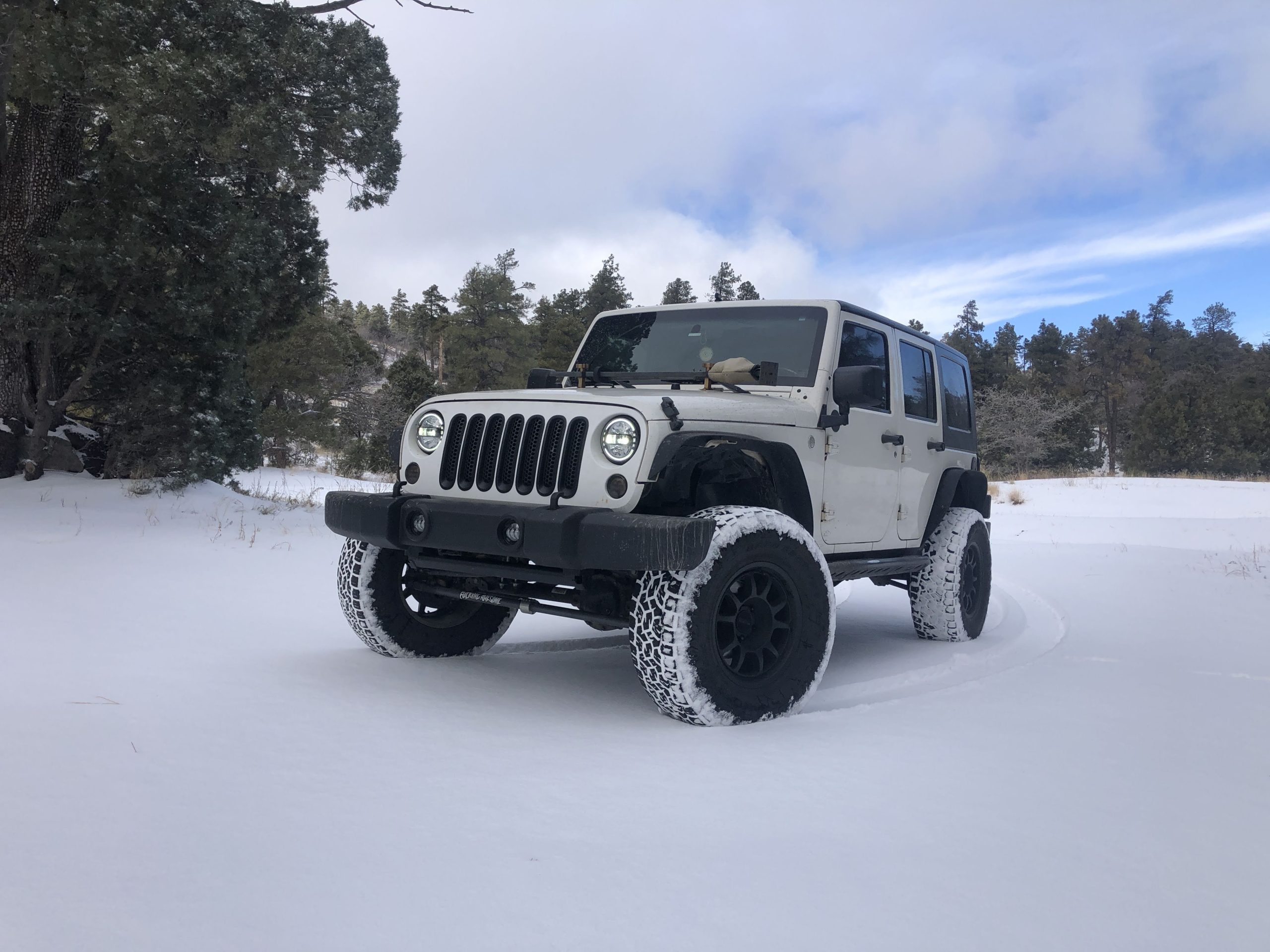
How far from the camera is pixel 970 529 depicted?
20.1 feet

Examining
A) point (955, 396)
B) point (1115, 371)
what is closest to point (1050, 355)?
point (1115, 371)

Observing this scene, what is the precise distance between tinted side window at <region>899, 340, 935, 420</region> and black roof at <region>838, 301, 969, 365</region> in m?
0.09

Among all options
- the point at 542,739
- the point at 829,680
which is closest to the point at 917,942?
the point at 542,739

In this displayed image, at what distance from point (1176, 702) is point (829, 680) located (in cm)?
159

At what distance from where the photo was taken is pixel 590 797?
2.77 meters

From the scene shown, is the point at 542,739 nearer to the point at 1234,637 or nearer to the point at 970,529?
the point at 970,529

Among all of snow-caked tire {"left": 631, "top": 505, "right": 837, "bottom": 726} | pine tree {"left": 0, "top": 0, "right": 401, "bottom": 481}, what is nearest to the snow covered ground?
snow-caked tire {"left": 631, "top": 505, "right": 837, "bottom": 726}

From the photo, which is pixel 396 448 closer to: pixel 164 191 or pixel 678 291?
pixel 164 191

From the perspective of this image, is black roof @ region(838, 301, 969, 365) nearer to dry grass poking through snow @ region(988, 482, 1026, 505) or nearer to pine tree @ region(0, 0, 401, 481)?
pine tree @ region(0, 0, 401, 481)

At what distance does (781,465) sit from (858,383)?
1.81 ft

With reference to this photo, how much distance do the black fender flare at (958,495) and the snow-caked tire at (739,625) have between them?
2.19 metres

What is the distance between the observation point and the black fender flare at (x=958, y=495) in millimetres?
5980

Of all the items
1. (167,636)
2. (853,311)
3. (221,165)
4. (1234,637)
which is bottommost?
(1234,637)

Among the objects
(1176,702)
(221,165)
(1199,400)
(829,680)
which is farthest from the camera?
(1199,400)
